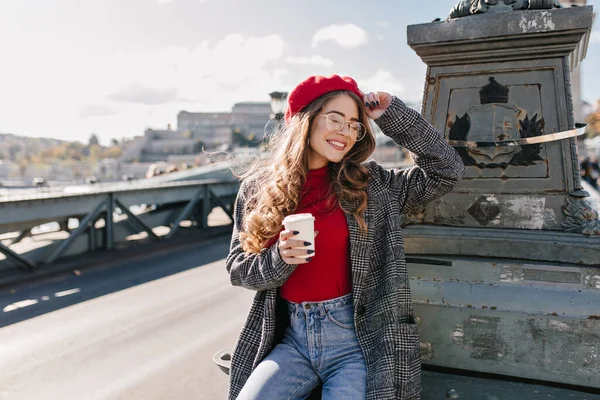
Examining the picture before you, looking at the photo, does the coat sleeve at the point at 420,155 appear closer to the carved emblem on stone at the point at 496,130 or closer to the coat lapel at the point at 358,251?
the coat lapel at the point at 358,251

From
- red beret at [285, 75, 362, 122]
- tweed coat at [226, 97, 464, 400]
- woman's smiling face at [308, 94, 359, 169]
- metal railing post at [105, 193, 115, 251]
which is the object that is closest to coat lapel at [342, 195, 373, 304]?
tweed coat at [226, 97, 464, 400]

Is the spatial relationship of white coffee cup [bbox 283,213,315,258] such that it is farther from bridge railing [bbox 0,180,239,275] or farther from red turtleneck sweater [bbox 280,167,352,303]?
bridge railing [bbox 0,180,239,275]

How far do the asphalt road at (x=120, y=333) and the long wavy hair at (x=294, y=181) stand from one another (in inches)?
83.2

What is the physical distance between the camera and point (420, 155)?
7.07 ft

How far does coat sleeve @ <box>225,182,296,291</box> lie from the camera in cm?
191

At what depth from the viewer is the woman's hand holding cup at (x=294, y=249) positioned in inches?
70.4

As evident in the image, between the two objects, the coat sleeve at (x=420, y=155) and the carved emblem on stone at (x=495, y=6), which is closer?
the coat sleeve at (x=420, y=155)

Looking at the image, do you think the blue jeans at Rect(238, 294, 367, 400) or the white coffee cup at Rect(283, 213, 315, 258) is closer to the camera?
the white coffee cup at Rect(283, 213, 315, 258)

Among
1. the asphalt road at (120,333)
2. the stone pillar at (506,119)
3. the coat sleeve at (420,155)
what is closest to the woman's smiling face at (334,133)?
the coat sleeve at (420,155)

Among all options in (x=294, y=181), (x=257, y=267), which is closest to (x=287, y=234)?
(x=257, y=267)

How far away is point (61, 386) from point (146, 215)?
691 cm

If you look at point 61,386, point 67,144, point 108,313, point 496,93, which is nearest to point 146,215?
point 108,313

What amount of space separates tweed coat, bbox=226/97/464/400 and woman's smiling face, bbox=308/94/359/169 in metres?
0.13

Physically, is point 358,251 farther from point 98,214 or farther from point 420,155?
point 98,214
